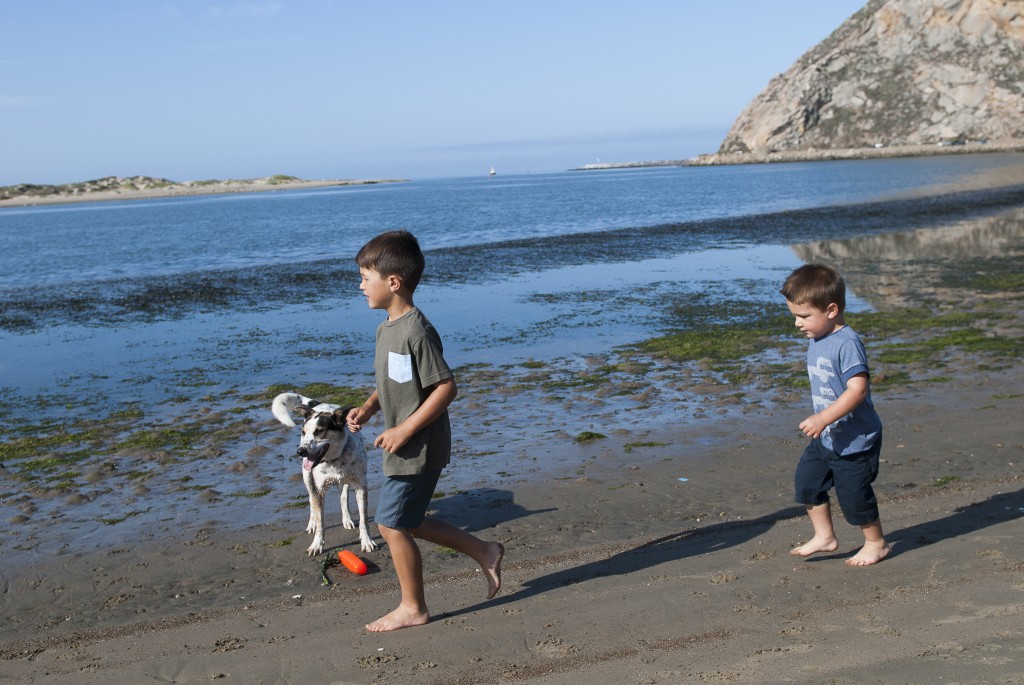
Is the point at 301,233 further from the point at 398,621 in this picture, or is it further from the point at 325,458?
the point at 398,621

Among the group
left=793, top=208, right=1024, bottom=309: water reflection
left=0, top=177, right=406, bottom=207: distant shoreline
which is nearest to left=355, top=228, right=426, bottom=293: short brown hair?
left=793, top=208, right=1024, bottom=309: water reflection

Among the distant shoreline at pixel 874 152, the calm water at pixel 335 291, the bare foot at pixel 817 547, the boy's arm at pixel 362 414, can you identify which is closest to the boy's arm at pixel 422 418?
the boy's arm at pixel 362 414

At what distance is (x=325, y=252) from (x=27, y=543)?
28.3m

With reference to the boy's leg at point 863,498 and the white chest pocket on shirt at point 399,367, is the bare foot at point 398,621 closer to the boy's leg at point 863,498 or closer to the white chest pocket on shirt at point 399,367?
the white chest pocket on shirt at point 399,367

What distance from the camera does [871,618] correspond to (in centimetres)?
452

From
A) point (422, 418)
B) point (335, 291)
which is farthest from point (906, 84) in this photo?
point (422, 418)

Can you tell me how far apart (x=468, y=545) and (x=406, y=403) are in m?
0.97

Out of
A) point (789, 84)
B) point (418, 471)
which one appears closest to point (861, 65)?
point (789, 84)

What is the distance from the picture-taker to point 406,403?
15.6 ft

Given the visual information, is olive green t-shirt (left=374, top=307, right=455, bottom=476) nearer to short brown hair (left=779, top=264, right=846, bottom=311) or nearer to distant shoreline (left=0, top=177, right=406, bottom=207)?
short brown hair (left=779, top=264, right=846, bottom=311)

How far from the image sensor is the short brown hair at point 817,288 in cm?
513

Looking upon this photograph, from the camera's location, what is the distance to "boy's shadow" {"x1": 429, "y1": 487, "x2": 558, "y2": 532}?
6.89m

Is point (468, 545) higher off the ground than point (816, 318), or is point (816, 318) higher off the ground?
point (816, 318)

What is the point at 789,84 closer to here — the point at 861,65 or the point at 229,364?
the point at 861,65
